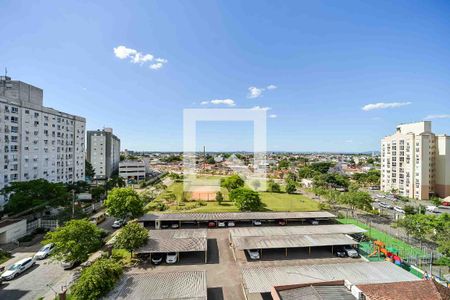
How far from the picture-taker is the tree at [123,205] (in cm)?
2250

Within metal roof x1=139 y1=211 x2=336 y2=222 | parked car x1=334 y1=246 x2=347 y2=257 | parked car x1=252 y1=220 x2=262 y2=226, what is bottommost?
parked car x1=334 y1=246 x2=347 y2=257

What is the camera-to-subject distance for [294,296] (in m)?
9.67

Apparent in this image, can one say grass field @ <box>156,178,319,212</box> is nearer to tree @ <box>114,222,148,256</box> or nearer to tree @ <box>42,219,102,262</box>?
tree @ <box>114,222,148,256</box>

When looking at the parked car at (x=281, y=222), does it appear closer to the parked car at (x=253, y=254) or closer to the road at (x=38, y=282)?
the parked car at (x=253, y=254)

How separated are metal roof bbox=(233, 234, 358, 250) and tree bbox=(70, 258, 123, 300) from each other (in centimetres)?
867

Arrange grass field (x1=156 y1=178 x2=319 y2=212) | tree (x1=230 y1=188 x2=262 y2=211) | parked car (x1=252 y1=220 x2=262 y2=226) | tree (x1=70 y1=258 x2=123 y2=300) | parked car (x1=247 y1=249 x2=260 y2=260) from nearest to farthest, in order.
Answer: tree (x1=70 y1=258 x2=123 y2=300) < parked car (x1=247 y1=249 x2=260 y2=260) < parked car (x1=252 y1=220 x2=262 y2=226) < tree (x1=230 y1=188 x2=262 y2=211) < grass field (x1=156 y1=178 x2=319 y2=212)

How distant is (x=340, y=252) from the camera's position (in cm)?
1739

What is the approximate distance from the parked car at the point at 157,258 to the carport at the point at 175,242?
1.24 ft

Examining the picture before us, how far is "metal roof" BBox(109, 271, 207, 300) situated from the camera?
10.4 metres

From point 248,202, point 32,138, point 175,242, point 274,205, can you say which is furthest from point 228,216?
point 32,138

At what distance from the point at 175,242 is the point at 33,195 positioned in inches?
713

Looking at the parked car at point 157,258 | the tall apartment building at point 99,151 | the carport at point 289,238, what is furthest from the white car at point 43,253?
the tall apartment building at point 99,151

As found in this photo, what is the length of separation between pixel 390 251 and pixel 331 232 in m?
4.40

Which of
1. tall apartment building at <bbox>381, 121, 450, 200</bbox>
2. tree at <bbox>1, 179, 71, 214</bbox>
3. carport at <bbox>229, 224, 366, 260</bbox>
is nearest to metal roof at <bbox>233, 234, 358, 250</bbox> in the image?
carport at <bbox>229, 224, 366, 260</bbox>
